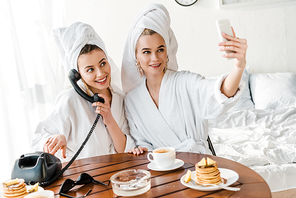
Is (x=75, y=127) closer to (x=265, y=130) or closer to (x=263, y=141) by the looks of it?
(x=263, y=141)

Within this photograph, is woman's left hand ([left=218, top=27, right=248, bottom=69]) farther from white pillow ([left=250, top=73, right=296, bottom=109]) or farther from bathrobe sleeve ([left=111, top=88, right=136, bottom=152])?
white pillow ([left=250, top=73, right=296, bottom=109])

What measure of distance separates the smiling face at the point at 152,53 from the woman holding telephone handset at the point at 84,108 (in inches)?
8.5

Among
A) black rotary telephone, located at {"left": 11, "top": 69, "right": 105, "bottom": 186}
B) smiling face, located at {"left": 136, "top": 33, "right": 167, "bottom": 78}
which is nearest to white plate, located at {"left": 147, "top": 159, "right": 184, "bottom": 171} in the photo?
black rotary telephone, located at {"left": 11, "top": 69, "right": 105, "bottom": 186}

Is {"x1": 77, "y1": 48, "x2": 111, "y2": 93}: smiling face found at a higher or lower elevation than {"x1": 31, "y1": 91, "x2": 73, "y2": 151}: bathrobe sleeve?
higher

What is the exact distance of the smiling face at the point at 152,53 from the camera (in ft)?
5.19

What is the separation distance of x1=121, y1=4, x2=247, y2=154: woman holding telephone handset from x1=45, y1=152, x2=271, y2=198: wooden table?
33 cm

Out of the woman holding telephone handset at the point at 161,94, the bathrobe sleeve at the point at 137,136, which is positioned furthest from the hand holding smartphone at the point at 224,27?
the bathrobe sleeve at the point at 137,136

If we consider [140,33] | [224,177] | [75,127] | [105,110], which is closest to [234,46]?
[224,177]

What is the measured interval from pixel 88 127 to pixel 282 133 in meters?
1.66

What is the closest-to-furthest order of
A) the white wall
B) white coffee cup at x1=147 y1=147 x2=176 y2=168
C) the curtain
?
white coffee cup at x1=147 y1=147 x2=176 y2=168 → the curtain → the white wall

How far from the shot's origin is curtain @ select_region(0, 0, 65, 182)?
2.35 m

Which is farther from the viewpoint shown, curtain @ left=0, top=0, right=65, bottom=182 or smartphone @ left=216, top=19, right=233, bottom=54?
curtain @ left=0, top=0, right=65, bottom=182

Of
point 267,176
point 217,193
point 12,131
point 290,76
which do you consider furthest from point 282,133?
point 12,131

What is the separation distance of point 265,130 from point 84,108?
1.59m
